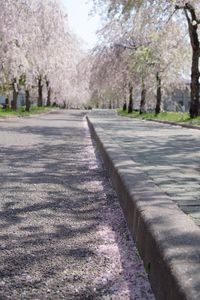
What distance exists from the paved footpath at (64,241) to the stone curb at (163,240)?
13 cm

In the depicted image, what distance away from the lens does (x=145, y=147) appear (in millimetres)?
10562

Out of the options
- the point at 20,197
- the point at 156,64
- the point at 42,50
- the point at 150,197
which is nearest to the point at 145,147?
the point at 20,197

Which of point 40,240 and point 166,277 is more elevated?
point 166,277

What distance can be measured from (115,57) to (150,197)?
39607mm

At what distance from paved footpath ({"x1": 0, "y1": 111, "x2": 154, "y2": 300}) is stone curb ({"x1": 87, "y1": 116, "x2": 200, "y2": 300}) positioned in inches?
5.3

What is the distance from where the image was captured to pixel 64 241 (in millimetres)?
3857

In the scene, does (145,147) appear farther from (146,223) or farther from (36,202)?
(146,223)

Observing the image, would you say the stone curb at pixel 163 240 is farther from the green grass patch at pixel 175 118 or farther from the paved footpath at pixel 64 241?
the green grass patch at pixel 175 118

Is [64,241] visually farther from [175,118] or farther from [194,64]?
[175,118]

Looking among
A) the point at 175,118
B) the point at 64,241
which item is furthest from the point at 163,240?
the point at 175,118

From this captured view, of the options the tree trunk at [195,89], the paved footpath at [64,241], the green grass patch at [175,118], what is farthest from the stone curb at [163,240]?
the tree trunk at [195,89]

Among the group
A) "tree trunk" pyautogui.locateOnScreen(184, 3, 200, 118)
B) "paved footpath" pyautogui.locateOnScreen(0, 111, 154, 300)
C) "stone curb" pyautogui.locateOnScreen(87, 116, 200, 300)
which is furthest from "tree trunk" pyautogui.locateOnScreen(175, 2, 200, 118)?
"stone curb" pyautogui.locateOnScreen(87, 116, 200, 300)

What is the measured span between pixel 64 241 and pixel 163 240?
1.23 metres

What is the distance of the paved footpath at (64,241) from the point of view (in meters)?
2.89
